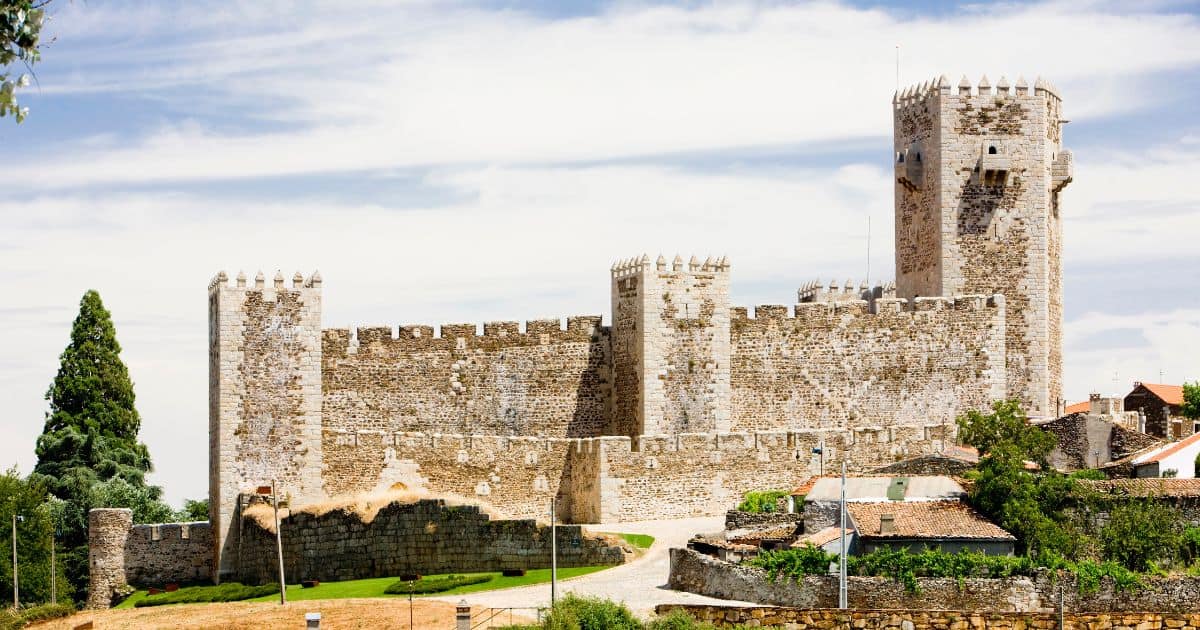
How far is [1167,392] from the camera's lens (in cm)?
7000

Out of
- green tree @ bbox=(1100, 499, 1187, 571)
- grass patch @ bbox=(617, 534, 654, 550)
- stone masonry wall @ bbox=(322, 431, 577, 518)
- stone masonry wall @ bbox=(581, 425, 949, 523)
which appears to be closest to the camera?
green tree @ bbox=(1100, 499, 1187, 571)

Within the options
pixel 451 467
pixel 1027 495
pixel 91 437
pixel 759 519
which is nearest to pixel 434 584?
pixel 451 467

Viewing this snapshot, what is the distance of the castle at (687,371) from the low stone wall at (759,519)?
4.25 meters

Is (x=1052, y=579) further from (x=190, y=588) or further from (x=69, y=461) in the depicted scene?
(x=69, y=461)

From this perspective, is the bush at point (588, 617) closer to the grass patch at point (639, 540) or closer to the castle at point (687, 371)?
the grass patch at point (639, 540)

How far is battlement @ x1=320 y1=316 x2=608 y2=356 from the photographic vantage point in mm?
55719

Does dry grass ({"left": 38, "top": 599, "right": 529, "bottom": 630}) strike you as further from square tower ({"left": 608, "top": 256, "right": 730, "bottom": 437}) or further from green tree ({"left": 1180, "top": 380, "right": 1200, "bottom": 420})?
green tree ({"left": 1180, "top": 380, "right": 1200, "bottom": 420})

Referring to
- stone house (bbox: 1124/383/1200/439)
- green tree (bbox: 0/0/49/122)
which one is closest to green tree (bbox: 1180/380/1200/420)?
stone house (bbox: 1124/383/1200/439)

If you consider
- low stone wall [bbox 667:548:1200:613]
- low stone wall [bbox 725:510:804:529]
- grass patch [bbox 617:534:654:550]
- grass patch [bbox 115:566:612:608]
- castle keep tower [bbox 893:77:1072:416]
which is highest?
castle keep tower [bbox 893:77:1072:416]

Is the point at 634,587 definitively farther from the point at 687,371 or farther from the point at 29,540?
the point at 29,540

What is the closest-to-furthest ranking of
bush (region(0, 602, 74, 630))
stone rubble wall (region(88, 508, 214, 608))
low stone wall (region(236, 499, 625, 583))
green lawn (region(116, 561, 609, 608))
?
green lawn (region(116, 561, 609, 608)) → low stone wall (region(236, 499, 625, 583)) → bush (region(0, 602, 74, 630)) → stone rubble wall (region(88, 508, 214, 608))

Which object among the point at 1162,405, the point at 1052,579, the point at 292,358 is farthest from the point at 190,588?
the point at 1162,405

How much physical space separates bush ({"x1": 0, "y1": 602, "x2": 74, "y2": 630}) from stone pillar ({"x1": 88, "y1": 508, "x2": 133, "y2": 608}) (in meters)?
1.68

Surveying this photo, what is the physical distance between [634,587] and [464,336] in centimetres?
1515
